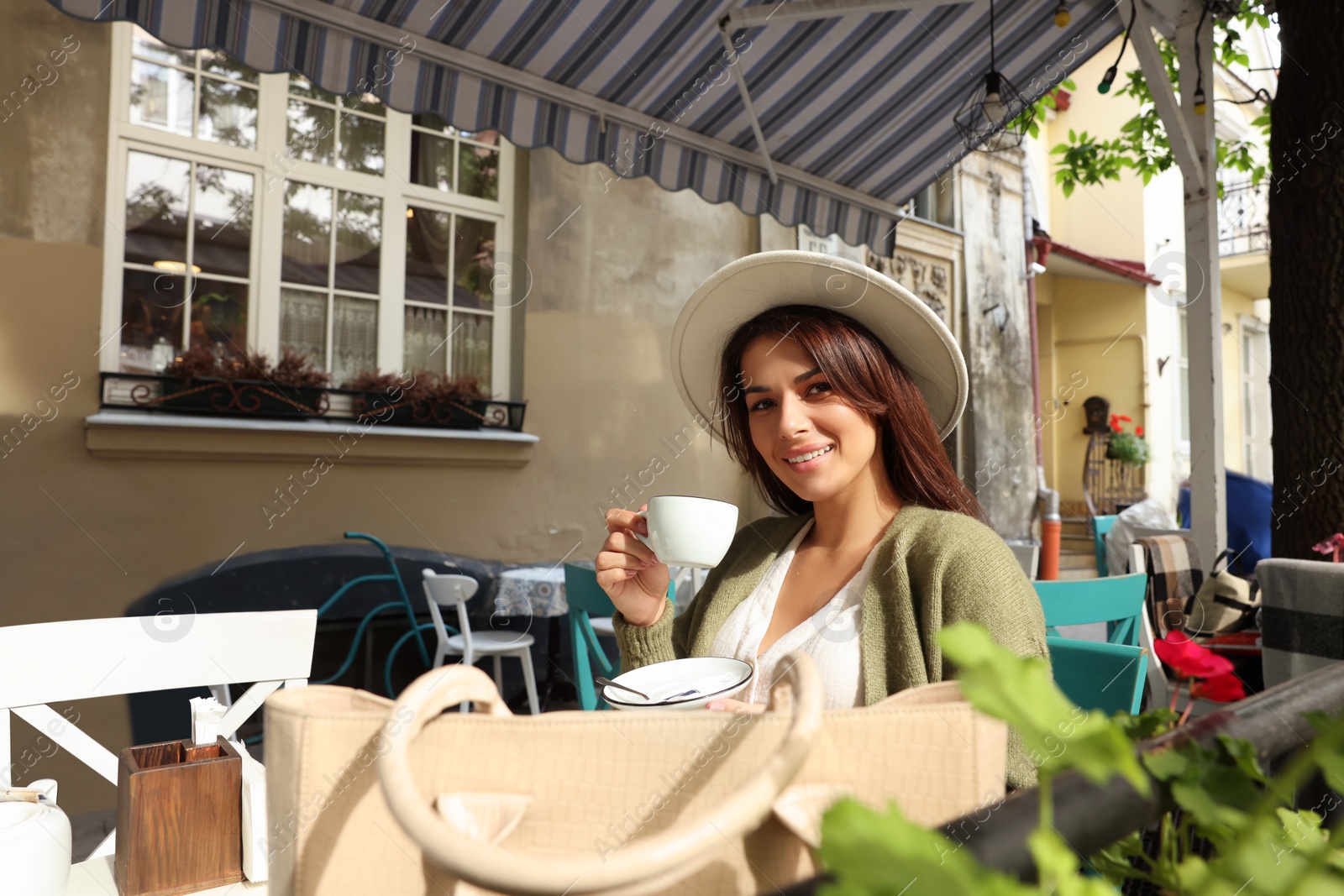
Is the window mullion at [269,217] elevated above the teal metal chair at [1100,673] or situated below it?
above

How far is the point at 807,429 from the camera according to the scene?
4.47ft

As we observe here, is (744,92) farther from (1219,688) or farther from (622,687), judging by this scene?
(1219,688)

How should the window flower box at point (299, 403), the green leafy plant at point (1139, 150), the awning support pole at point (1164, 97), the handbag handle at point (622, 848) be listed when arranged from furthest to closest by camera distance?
1. the green leafy plant at point (1139, 150)
2. the window flower box at point (299, 403)
3. the awning support pole at point (1164, 97)
4. the handbag handle at point (622, 848)

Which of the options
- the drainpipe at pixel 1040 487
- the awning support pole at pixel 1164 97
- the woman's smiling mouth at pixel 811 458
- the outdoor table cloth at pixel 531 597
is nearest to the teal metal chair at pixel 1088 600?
the woman's smiling mouth at pixel 811 458

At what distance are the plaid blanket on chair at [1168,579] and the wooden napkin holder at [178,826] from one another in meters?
3.10

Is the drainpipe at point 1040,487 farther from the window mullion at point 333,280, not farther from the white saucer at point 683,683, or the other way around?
the white saucer at point 683,683

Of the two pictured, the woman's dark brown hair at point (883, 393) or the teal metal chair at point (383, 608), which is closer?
the woman's dark brown hair at point (883, 393)

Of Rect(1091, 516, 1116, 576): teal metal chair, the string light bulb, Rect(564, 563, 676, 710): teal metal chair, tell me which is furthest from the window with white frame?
Rect(1091, 516, 1116, 576): teal metal chair

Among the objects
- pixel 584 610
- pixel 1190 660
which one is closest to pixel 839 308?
pixel 1190 660

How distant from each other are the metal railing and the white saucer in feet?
47.6

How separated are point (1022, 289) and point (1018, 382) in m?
1.09

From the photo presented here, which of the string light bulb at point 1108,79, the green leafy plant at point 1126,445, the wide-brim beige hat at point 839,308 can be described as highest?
the string light bulb at point 1108,79

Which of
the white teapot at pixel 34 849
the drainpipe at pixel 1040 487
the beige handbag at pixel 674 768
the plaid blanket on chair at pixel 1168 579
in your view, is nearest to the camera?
the beige handbag at pixel 674 768

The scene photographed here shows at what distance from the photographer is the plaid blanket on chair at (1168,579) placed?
10.2 ft
